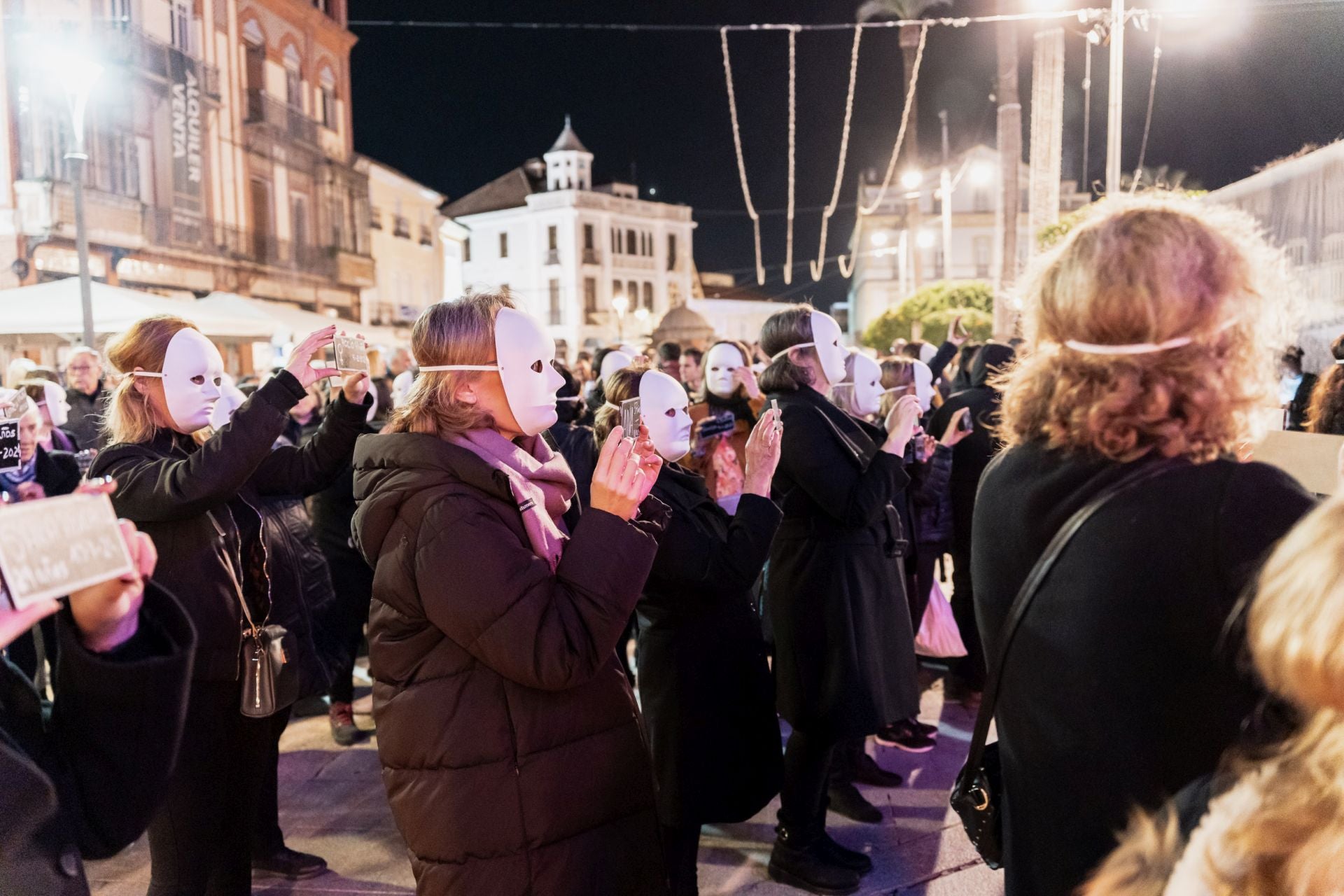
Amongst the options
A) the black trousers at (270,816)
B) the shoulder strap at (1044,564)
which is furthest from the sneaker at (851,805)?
the shoulder strap at (1044,564)

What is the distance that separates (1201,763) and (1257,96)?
658 inches

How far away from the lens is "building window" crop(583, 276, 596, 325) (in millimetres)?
57713

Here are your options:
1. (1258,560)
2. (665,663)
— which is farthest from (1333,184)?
(1258,560)

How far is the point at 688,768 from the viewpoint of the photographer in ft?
10.3

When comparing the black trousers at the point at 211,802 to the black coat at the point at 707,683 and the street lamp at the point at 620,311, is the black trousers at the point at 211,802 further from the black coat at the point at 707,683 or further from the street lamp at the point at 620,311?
the street lamp at the point at 620,311

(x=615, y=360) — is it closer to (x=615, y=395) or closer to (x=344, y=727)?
(x=615, y=395)

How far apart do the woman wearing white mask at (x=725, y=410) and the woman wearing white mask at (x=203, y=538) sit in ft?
8.55

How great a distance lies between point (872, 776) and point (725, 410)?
7.50 ft

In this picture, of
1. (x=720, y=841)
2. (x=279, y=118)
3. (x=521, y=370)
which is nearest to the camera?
(x=521, y=370)

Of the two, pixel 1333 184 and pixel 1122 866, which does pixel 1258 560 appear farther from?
pixel 1333 184

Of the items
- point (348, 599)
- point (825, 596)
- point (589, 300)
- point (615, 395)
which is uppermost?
point (589, 300)

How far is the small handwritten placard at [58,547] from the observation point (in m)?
1.16

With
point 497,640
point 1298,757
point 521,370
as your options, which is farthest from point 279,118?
point 1298,757

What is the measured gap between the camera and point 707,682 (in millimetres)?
3186
